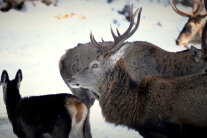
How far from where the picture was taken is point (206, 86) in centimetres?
263

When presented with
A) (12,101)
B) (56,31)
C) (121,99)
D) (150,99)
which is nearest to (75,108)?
(121,99)

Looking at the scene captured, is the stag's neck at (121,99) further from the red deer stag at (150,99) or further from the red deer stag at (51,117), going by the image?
the red deer stag at (51,117)

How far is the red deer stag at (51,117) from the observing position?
301cm

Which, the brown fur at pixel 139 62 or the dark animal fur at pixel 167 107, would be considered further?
the brown fur at pixel 139 62

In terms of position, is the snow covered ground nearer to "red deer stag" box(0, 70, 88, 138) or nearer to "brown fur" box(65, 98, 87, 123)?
"red deer stag" box(0, 70, 88, 138)

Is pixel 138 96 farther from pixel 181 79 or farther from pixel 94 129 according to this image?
pixel 94 129

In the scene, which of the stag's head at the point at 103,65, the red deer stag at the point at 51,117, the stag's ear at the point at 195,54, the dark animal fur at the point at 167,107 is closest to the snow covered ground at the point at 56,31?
the red deer stag at the point at 51,117

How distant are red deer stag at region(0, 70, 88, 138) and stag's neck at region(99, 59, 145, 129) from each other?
0.76 feet

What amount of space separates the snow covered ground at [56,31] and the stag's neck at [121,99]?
74.9 inches

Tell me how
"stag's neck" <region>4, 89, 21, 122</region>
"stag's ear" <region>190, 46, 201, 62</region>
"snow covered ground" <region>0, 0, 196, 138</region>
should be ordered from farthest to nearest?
"snow covered ground" <region>0, 0, 196, 138</region>
"stag's ear" <region>190, 46, 201, 62</region>
"stag's neck" <region>4, 89, 21, 122</region>

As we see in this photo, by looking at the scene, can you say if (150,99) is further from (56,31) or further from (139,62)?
(56,31)

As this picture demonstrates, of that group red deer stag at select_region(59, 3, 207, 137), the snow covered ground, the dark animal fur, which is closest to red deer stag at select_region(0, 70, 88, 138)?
the dark animal fur

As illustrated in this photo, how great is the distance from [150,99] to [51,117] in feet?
2.97

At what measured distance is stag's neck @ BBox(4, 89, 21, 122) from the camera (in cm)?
346
